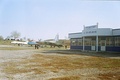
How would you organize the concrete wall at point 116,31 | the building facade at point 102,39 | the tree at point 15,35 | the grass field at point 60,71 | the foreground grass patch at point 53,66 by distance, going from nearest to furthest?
the grass field at point 60,71 < the foreground grass patch at point 53,66 < the concrete wall at point 116,31 < the building facade at point 102,39 < the tree at point 15,35

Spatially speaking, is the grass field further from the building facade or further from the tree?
the tree

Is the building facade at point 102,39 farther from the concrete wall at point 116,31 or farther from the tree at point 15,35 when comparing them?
the tree at point 15,35

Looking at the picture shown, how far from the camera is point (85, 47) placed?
129 ft

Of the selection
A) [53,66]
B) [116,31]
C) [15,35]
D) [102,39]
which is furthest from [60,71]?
[15,35]

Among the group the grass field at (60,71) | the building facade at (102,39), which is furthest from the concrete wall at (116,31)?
the grass field at (60,71)

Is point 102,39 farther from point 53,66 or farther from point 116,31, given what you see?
point 53,66

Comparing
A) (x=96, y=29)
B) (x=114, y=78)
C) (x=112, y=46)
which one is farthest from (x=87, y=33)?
(x=114, y=78)

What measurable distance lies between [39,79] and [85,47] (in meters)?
30.6

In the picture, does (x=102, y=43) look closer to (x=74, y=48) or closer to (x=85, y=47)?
(x=85, y=47)

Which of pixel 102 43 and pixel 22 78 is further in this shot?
pixel 102 43

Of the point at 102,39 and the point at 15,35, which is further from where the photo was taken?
the point at 15,35

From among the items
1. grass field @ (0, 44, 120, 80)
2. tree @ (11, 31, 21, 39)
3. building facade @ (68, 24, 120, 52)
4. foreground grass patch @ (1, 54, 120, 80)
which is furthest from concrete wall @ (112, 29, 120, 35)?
tree @ (11, 31, 21, 39)

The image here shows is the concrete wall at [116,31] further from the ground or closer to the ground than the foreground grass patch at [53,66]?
further from the ground

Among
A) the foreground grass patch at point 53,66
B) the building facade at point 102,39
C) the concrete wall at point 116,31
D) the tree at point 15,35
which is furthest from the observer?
the tree at point 15,35
